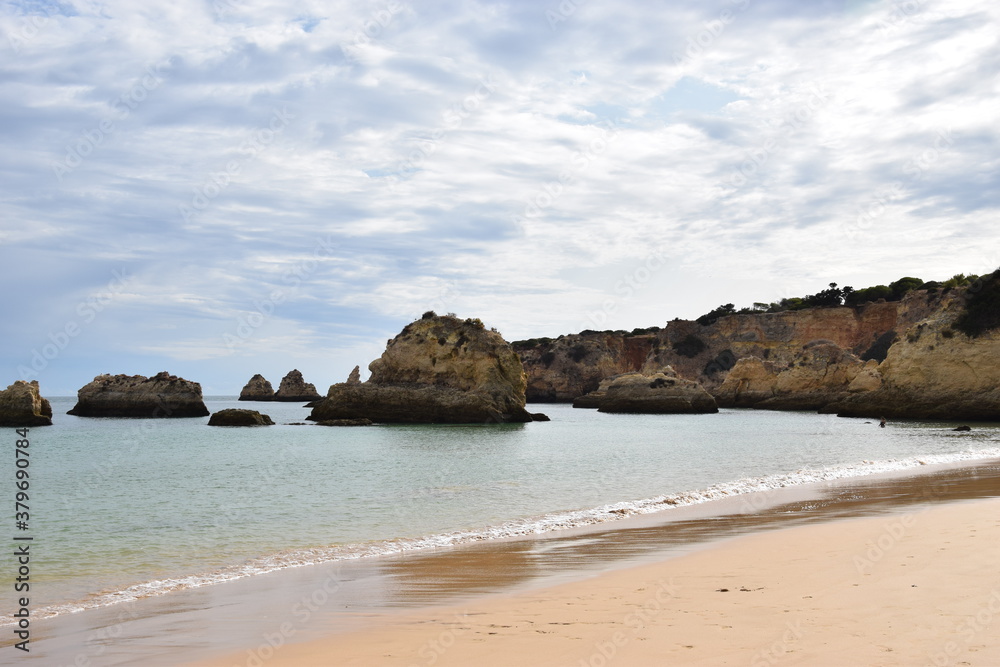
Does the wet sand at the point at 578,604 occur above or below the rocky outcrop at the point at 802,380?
below

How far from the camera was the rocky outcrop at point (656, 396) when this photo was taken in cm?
6288

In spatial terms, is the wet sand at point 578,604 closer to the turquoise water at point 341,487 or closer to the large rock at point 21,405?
the turquoise water at point 341,487

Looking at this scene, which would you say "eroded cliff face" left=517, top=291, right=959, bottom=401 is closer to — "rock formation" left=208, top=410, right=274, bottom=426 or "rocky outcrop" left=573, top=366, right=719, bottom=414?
"rocky outcrop" left=573, top=366, right=719, bottom=414

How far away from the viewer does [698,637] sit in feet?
16.6

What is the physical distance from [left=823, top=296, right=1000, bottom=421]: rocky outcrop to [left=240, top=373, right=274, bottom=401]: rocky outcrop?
95.9m

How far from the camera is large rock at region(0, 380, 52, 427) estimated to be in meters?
41.6

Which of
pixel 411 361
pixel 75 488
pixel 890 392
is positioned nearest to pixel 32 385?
pixel 411 361

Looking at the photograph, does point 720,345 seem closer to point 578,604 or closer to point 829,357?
point 829,357

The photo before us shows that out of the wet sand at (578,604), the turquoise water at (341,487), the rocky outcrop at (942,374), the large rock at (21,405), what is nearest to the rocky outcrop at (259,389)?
the large rock at (21,405)

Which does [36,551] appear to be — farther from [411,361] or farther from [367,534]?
[411,361]

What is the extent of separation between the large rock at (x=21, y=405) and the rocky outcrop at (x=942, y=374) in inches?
2138

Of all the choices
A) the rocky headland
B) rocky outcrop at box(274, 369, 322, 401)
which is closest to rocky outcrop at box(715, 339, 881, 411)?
the rocky headland

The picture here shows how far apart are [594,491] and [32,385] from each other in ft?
131

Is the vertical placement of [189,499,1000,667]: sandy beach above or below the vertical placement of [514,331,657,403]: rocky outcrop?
below
